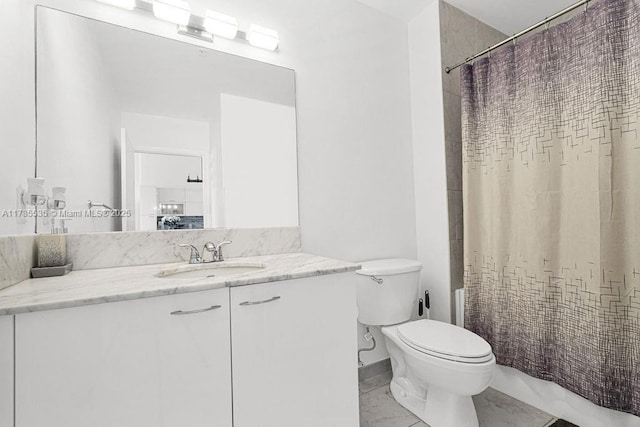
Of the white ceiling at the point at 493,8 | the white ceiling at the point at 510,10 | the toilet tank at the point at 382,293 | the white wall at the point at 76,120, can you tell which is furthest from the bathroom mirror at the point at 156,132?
the white ceiling at the point at 510,10

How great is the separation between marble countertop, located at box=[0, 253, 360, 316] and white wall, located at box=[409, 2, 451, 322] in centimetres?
104

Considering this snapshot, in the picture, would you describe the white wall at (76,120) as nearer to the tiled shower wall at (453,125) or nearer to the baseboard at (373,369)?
the baseboard at (373,369)

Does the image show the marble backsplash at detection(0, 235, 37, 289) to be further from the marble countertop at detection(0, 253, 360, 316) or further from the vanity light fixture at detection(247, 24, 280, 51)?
the vanity light fixture at detection(247, 24, 280, 51)

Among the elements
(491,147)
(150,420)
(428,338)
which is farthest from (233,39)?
(428,338)

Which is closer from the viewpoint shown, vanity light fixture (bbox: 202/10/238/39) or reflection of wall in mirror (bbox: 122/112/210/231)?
reflection of wall in mirror (bbox: 122/112/210/231)

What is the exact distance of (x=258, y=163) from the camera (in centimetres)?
166

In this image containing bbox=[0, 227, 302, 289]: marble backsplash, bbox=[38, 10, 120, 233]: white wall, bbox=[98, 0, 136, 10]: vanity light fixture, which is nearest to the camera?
bbox=[0, 227, 302, 289]: marble backsplash

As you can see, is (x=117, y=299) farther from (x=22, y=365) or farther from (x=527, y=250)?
(x=527, y=250)

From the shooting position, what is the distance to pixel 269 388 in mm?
1043

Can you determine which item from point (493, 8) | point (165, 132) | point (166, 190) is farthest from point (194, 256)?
point (493, 8)

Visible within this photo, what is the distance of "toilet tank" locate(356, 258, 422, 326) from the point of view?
167 centimetres

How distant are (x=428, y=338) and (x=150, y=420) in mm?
1154

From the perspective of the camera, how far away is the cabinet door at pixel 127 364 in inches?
30.3

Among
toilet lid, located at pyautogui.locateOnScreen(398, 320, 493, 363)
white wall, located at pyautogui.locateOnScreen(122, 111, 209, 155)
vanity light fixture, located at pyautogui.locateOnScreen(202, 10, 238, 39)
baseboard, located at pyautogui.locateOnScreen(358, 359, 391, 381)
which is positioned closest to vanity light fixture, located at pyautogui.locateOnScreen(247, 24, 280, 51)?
vanity light fixture, located at pyautogui.locateOnScreen(202, 10, 238, 39)
